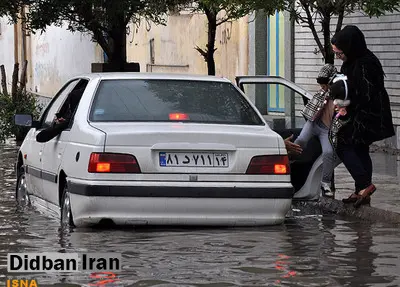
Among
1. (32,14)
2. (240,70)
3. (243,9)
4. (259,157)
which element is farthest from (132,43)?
(259,157)

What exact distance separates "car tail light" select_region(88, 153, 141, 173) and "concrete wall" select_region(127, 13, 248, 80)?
1889 cm

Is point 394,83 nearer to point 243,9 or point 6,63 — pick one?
point 243,9

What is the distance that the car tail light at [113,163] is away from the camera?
1051 cm

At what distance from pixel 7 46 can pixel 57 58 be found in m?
7.07

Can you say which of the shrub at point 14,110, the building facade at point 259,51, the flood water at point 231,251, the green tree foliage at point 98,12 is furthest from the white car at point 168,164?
the shrub at point 14,110

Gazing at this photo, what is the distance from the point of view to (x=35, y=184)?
41.5 ft

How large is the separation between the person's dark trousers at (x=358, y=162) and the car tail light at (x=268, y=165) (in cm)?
228

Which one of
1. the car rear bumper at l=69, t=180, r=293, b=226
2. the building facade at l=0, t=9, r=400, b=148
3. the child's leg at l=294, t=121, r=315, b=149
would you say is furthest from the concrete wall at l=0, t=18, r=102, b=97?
the car rear bumper at l=69, t=180, r=293, b=226

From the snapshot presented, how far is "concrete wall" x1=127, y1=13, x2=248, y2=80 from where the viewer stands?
→ 1188 inches

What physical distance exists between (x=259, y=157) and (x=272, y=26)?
17.7 m

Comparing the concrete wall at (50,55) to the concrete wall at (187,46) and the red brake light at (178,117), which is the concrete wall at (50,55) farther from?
the red brake light at (178,117)

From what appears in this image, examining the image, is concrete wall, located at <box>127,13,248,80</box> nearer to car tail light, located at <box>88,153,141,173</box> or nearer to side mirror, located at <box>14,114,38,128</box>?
side mirror, located at <box>14,114,38,128</box>

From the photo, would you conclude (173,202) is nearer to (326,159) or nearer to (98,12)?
(326,159)

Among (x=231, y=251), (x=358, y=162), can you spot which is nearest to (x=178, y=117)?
(x=231, y=251)
